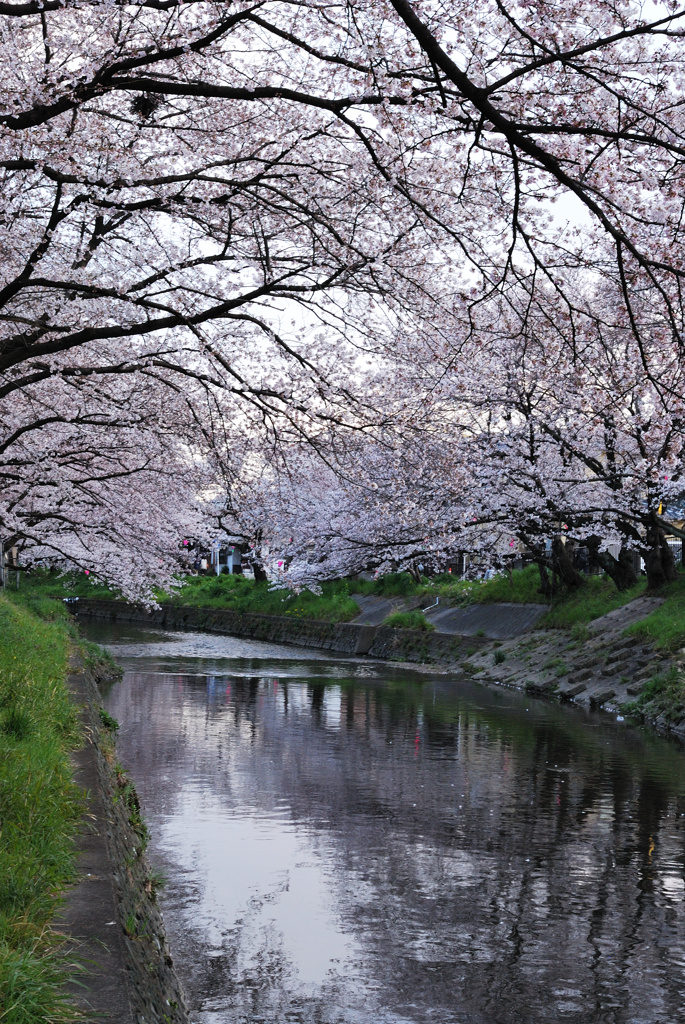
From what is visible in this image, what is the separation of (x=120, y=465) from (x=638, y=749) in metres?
11.8

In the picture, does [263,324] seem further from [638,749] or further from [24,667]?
[638,749]

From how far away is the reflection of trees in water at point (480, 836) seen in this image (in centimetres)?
702

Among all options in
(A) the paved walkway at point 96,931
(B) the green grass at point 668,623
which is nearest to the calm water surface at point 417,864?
(A) the paved walkway at point 96,931

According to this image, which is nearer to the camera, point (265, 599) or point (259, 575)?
point (265, 599)

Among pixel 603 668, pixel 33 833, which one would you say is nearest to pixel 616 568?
pixel 603 668

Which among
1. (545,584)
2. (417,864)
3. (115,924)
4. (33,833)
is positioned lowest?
(417,864)

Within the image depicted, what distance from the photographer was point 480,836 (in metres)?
10.8

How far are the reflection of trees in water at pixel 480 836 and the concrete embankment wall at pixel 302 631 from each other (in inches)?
404

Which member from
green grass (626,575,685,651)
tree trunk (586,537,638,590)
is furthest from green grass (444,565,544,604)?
green grass (626,575,685,651)

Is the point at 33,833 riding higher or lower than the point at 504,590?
lower

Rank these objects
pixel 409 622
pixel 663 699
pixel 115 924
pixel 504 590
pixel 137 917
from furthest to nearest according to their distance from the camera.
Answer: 1. pixel 409 622
2. pixel 504 590
3. pixel 663 699
4. pixel 137 917
5. pixel 115 924

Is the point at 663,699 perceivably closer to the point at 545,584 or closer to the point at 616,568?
the point at 616,568

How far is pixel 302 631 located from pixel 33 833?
3417 centimetres

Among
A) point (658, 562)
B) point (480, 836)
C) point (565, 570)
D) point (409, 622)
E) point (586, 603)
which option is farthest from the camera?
point (409, 622)
